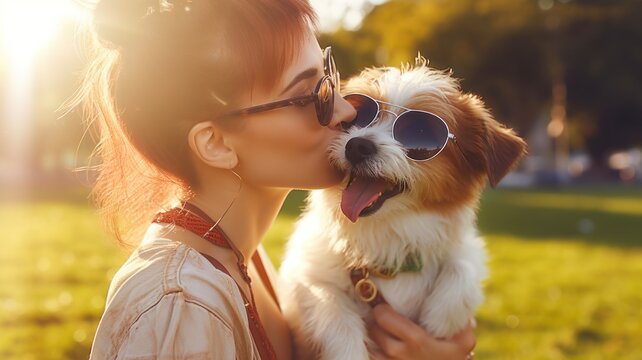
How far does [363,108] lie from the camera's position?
118 inches

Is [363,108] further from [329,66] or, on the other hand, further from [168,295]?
[168,295]

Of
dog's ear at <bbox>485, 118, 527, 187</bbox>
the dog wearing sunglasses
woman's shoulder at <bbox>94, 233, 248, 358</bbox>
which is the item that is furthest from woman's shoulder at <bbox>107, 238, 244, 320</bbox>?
dog's ear at <bbox>485, 118, 527, 187</bbox>

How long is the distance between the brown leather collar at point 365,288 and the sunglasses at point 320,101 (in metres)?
0.76

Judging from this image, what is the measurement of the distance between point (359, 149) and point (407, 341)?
78 centimetres

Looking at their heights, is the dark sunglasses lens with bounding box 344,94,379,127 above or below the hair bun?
below

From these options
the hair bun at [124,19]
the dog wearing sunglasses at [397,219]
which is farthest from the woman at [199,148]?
the dog wearing sunglasses at [397,219]

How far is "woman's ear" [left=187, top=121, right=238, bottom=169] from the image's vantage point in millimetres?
2178

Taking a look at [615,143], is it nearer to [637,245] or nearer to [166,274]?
[637,245]

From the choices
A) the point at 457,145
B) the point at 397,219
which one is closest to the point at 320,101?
the point at 397,219

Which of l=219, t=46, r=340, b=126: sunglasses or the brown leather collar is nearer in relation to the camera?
l=219, t=46, r=340, b=126: sunglasses

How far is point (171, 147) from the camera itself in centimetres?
219

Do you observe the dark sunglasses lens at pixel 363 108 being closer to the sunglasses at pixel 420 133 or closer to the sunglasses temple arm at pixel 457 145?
the sunglasses at pixel 420 133

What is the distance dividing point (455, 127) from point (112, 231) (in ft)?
5.02

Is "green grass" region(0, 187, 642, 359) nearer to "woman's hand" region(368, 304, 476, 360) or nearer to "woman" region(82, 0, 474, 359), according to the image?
"woman" region(82, 0, 474, 359)
